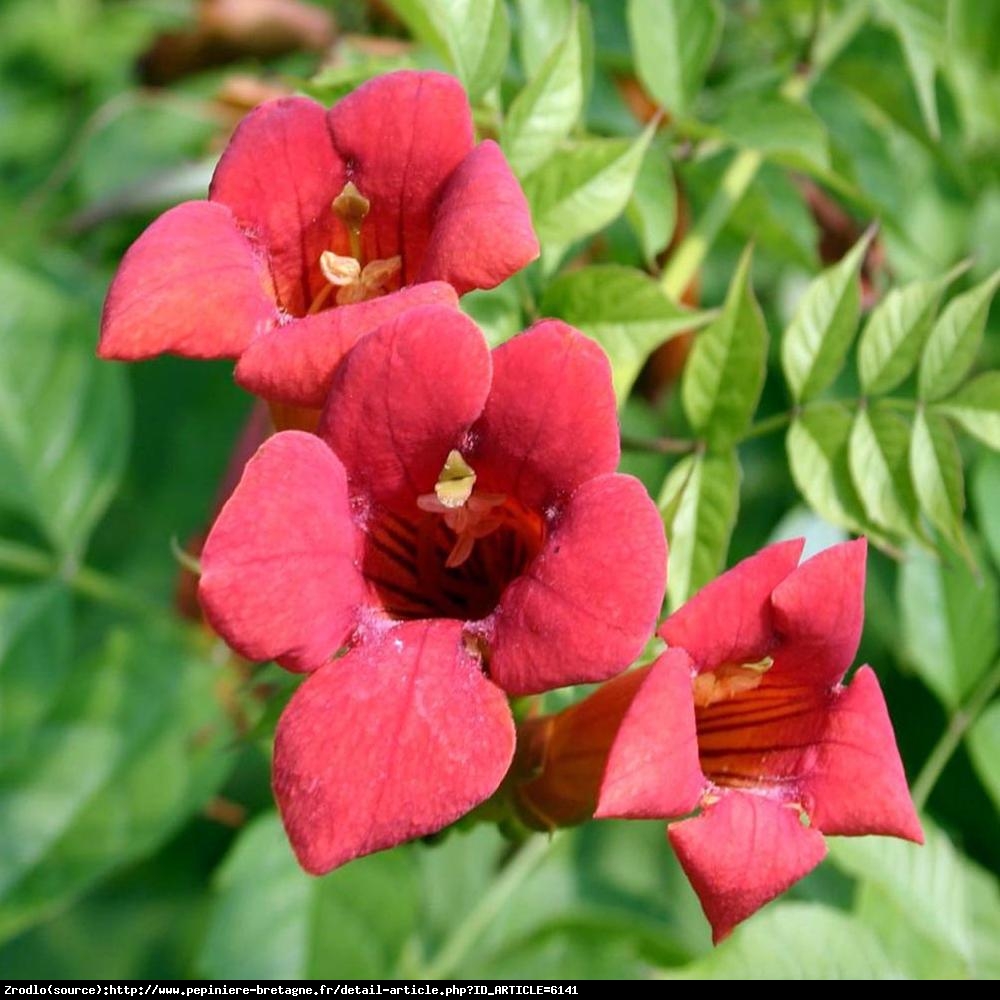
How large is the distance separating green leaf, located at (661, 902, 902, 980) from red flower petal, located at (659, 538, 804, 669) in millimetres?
498

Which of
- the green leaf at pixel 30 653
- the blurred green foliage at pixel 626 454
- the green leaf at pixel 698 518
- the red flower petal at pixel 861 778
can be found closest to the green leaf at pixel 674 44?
the blurred green foliage at pixel 626 454

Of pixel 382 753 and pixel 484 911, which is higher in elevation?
pixel 382 753

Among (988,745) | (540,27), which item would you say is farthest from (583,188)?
(988,745)

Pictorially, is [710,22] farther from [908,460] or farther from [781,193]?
[908,460]

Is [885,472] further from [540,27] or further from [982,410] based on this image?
[540,27]

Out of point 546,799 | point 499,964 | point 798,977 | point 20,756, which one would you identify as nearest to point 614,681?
point 546,799

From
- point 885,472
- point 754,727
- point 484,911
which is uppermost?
point 885,472

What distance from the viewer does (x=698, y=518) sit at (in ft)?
4.69

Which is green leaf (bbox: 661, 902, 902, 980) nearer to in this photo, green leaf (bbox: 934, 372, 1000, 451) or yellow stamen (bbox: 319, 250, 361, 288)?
green leaf (bbox: 934, 372, 1000, 451)

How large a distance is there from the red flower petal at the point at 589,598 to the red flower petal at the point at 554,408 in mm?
34

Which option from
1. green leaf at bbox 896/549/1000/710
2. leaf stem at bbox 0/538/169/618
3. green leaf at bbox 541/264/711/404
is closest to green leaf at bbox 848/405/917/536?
green leaf at bbox 541/264/711/404

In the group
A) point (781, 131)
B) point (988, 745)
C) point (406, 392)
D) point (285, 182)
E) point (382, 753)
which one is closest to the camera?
point (382, 753)

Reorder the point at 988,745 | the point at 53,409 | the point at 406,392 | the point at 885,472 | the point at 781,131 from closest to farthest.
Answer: the point at 406,392 < the point at 885,472 < the point at 781,131 < the point at 988,745 < the point at 53,409

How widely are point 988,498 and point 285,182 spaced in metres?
1.13
